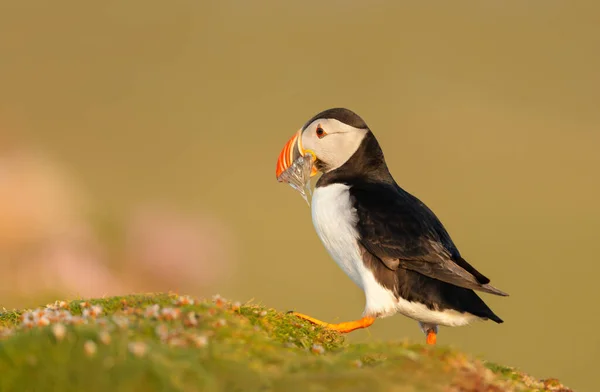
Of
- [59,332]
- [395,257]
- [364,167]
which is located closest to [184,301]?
[59,332]

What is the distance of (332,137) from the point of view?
10125 millimetres

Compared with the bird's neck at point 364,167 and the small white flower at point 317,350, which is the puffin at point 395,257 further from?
the small white flower at point 317,350

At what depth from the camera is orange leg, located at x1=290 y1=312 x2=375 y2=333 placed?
8.36 m

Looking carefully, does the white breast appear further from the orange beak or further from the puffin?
the orange beak

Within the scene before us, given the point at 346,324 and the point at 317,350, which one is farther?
the point at 346,324

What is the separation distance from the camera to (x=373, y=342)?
6332 millimetres

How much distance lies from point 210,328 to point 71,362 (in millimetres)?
1366

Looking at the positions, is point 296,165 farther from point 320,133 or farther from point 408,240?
point 408,240

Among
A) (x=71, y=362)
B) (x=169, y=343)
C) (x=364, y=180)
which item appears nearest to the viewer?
(x=71, y=362)

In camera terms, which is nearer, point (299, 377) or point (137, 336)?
point (299, 377)

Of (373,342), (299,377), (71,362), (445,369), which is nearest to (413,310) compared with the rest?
(373,342)

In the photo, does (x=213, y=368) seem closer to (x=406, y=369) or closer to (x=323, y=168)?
(x=406, y=369)

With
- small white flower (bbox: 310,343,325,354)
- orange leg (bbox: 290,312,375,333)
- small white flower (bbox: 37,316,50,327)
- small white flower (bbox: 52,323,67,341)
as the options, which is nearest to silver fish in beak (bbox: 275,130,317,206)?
orange leg (bbox: 290,312,375,333)

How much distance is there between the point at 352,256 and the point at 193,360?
4360 millimetres
